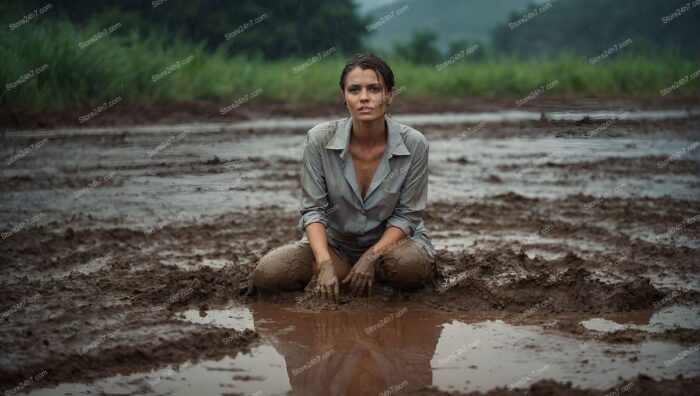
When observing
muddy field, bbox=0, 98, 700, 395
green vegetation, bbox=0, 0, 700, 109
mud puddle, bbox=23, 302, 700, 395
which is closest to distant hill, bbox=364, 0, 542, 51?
green vegetation, bbox=0, 0, 700, 109

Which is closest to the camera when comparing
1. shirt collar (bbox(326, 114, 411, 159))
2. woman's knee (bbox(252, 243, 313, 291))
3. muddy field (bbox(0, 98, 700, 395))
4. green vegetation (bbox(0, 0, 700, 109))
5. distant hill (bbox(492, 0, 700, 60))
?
muddy field (bbox(0, 98, 700, 395))

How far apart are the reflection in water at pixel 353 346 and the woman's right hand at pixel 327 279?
127mm

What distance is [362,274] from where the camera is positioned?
4172 mm

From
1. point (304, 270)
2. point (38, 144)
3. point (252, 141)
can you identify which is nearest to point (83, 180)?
point (38, 144)

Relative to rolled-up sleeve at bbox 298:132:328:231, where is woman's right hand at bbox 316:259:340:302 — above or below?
below

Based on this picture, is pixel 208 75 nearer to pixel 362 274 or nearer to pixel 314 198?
pixel 314 198

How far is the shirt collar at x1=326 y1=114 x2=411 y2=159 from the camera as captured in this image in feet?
13.6

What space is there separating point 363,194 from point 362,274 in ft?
1.34

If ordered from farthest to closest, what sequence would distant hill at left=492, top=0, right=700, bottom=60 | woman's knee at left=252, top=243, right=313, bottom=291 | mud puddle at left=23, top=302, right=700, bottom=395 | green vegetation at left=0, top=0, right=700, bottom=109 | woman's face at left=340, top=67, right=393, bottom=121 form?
distant hill at left=492, top=0, right=700, bottom=60, green vegetation at left=0, top=0, right=700, bottom=109, woman's knee at left=252, top=243, right=313, bottom=291, woman's face at left=340, top=67, right=393, bottom=121, mud puddle at left=23, top=302, right=700, bottom=395

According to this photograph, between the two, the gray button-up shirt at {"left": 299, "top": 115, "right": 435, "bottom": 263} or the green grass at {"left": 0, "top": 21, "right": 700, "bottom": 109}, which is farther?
the green grass at {"left": 0, "top": 21, "right": 700, "bottom": 109}

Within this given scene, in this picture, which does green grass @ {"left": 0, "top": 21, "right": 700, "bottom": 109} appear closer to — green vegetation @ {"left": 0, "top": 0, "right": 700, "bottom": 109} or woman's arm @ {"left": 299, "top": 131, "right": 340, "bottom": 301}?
green vegetation @ {"left": 0, "top": 0, "right": 700, "bottom": 109}

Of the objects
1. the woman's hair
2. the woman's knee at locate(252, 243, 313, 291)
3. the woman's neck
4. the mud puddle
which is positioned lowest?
the mud puddle

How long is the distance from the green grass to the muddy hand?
32.2 feet

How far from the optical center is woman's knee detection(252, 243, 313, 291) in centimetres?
431
